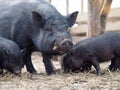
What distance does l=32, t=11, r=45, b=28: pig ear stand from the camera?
6373mm

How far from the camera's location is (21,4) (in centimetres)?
709

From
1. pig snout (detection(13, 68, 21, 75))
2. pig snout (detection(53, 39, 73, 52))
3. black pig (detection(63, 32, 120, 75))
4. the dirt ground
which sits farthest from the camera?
black pig (detection(63, 32, 120, 75))

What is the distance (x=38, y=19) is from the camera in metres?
6.40

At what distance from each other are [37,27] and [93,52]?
3.20 ft

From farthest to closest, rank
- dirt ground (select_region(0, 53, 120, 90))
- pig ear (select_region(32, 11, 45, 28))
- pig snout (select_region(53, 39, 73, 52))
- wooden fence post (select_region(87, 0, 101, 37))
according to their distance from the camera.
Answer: wooden fence post (select_region(87, 0, 101, 37)), pig ear (select_region(32, 11, 45, 28)), pig snout (select_region(53, 39, 73, 52)), dirt ground (select_region(0, 53, 120, 90))

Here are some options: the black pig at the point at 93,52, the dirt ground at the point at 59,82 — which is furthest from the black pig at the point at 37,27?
the dirt ground at the point at 59,82

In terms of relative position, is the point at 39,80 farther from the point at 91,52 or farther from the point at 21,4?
the point at 21,4

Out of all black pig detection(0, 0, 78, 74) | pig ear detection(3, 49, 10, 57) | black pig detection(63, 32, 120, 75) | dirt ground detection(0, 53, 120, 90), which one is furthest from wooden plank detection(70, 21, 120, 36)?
pig ear detection(3, 49, 10, 57)

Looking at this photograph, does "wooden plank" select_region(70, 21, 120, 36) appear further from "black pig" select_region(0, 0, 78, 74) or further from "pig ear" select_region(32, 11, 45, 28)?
"pig ear" select_region(32, 11, 45, 28)

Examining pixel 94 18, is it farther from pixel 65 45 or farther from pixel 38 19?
pixel 65 45

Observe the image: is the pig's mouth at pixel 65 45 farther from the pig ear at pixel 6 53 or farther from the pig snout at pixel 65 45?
the pig ear at pixel 6 53

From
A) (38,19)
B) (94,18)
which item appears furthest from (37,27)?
(94,18)

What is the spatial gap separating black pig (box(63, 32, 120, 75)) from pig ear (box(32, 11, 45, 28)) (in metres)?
0.68

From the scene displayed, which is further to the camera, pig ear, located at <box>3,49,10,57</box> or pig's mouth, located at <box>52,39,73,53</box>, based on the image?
pig ear, located at <box>3,49,10,57</box>
